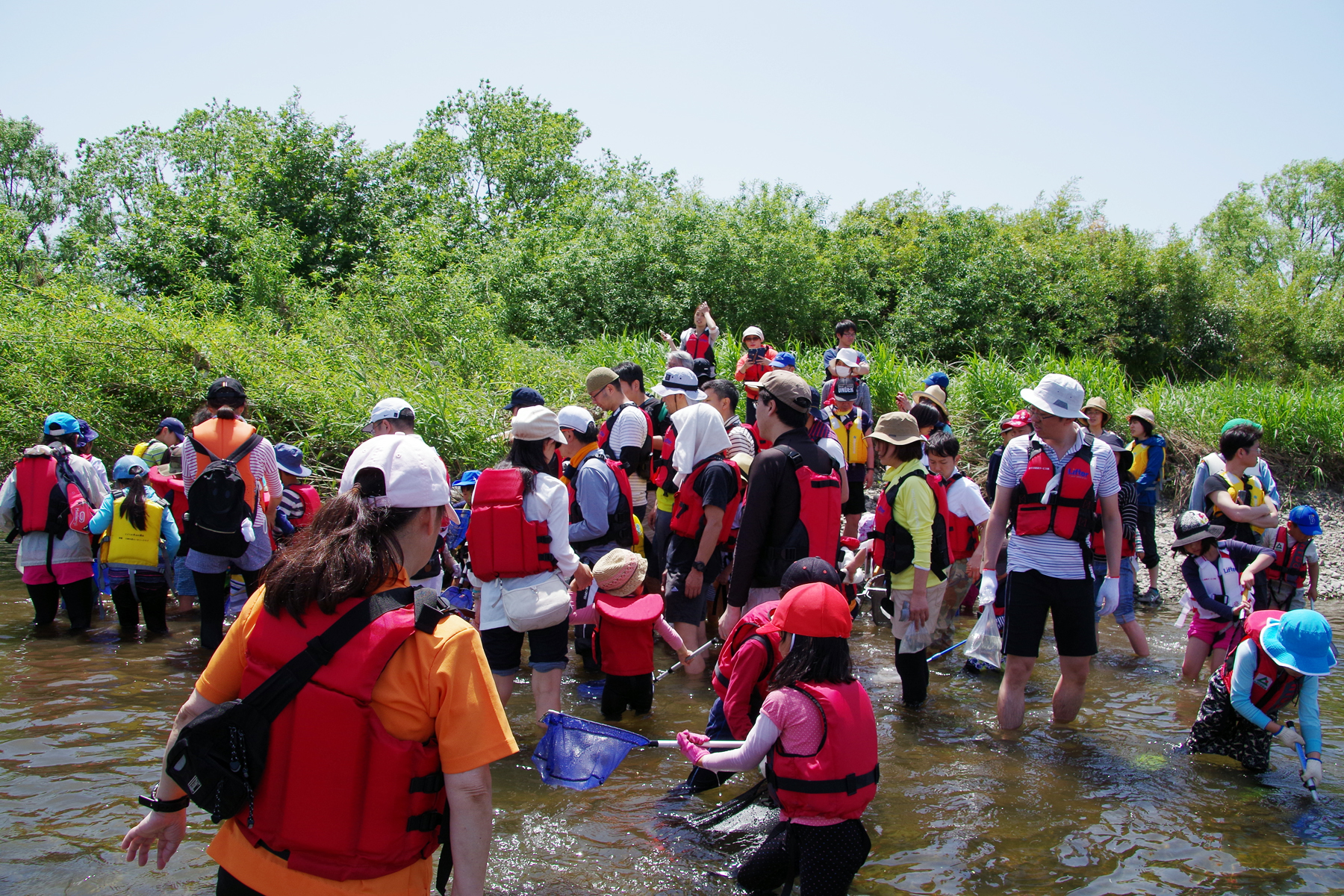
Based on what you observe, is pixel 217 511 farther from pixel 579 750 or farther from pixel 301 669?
pixel 301 669

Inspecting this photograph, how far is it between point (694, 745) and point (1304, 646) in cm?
304

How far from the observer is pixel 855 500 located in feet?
28.3

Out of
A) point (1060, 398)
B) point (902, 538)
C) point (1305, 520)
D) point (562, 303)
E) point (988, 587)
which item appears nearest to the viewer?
point (1060, 398)

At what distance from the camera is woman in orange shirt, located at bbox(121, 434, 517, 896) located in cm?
178

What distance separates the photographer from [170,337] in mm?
12141

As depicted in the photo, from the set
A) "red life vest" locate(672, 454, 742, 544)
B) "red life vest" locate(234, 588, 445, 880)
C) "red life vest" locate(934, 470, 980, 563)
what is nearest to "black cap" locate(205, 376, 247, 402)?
"red life vest" locate(672, 454, 742, 544)

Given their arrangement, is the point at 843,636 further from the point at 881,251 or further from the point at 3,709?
the point at 881,251

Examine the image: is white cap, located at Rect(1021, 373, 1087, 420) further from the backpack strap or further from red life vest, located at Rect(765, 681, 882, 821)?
the backpack strap

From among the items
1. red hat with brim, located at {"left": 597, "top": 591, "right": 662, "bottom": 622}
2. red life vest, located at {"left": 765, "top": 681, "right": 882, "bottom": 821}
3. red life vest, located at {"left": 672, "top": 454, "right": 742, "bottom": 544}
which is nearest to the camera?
red life vest, located at {"left": 765, "top": 681, "right": 882, "bottom": 821}

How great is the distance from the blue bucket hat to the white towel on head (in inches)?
119

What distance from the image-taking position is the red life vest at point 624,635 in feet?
15.6

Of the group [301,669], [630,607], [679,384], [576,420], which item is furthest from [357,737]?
[679,384]

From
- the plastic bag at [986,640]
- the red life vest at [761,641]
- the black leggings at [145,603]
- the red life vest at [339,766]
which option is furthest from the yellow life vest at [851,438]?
the red life vest at [339,766]

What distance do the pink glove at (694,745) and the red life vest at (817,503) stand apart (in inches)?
55.7
